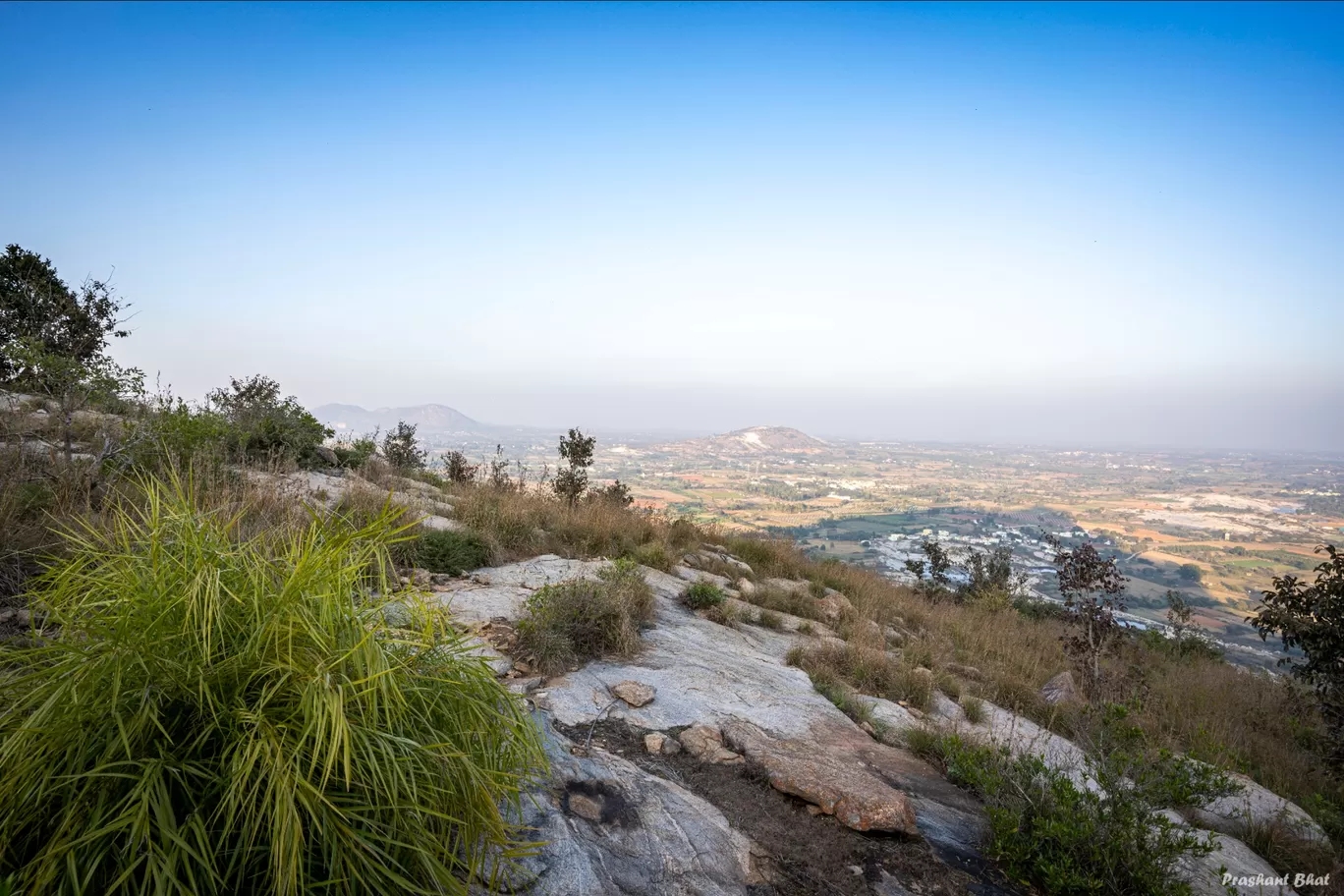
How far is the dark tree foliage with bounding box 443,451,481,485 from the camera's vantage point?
11.6m

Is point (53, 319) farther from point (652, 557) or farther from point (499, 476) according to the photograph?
point (652, 557)

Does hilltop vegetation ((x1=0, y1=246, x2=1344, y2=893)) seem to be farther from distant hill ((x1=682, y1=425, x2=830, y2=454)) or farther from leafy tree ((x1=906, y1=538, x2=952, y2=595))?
distant hill ((x1=682, y1=425, x2=830, y2=454))

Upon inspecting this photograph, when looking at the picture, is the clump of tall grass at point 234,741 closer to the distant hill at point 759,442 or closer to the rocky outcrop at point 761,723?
the rocky outcrop at point 761,723

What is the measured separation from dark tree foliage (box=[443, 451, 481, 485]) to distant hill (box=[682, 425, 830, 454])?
4888 cm

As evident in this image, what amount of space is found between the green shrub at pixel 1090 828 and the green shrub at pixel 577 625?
278 centimetres

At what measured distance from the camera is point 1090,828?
2918 millimetres

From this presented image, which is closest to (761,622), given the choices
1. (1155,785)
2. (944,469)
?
(1155,785)

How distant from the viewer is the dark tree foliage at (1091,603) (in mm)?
7184

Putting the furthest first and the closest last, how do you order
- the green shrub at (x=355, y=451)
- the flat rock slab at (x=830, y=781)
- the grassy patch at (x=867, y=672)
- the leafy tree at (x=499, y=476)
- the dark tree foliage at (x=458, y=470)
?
the dark tree foliage at (x=458, y=470), the leafy tree at (x=499, y=476), the green shrub at (x=355, y=451), the grassy patch at (x=867, y=672), the flat rock slab at (x=830, y=781)

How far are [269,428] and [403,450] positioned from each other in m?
3.77

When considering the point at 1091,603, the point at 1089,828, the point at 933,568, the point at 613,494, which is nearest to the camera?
the point at 1089,828

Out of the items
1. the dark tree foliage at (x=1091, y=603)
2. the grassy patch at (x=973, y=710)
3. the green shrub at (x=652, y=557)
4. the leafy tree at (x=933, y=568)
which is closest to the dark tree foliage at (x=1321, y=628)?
the dark tree foliage at (x=1091, y=603)

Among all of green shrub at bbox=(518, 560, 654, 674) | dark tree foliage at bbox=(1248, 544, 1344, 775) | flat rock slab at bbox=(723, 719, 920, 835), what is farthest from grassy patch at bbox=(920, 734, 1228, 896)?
dark tree foliage at bbox=(1248, 544, 1344, 775)

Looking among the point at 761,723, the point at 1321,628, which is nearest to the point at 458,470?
the point at 761,723
